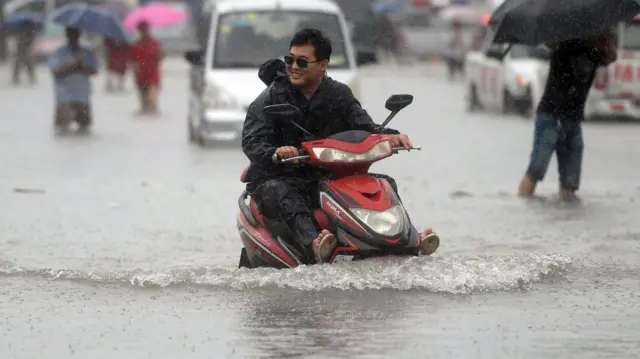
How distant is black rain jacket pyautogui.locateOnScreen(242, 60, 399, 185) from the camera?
28.6 ft

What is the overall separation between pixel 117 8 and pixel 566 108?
48480mm

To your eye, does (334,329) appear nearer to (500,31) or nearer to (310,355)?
(310,355)

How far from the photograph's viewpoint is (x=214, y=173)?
16.9 metres

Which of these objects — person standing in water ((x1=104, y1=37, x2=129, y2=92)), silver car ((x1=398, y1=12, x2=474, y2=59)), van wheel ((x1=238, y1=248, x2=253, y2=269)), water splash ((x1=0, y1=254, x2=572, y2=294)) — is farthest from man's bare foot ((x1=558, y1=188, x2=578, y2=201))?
silver car ((x1=398, y1=12, x2=474, y2=59))

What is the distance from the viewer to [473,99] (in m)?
29.0

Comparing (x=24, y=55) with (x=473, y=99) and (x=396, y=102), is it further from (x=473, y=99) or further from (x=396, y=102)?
(x=396, y=102)

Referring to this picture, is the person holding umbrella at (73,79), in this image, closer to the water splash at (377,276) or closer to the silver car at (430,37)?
the water splash at (377,276)

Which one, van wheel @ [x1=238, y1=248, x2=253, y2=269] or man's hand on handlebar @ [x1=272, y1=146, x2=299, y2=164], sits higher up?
man's hand on handlebar @ [x1=272, y1=146, x2=299, y2=164]

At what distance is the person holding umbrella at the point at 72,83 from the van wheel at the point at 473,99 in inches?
314

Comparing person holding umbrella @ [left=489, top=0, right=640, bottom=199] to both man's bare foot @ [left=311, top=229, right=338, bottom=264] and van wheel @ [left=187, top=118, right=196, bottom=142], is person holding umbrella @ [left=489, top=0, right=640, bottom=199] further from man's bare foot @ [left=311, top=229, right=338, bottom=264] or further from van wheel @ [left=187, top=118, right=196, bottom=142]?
van wheel @ [left=187, top=118, right=196, bottom=142]

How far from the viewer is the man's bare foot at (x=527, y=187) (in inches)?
560

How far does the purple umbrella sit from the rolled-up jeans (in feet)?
153

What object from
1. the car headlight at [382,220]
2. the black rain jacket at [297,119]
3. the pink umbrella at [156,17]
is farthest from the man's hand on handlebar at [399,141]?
the pink umbrella at [156,17]

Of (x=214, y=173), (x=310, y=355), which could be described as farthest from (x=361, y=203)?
(x=214, y=173)
